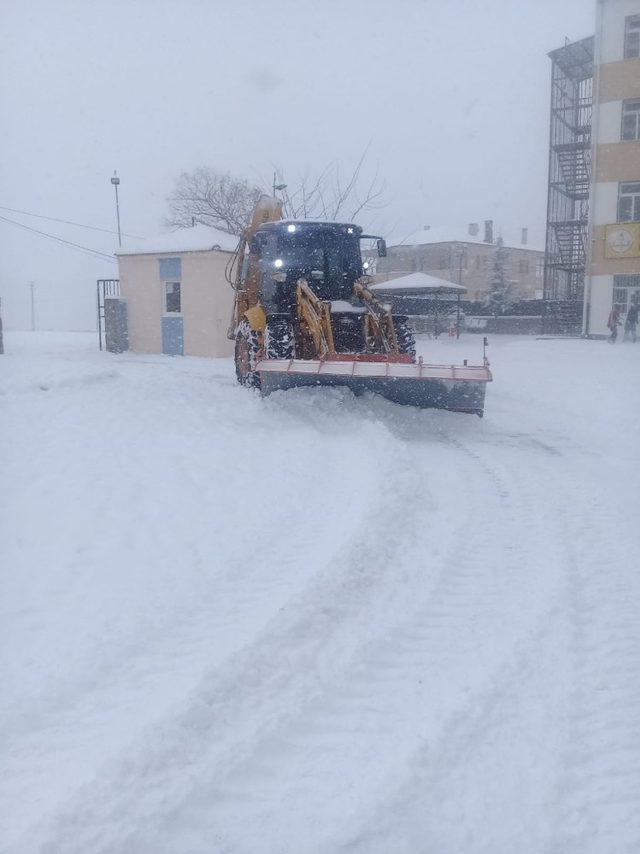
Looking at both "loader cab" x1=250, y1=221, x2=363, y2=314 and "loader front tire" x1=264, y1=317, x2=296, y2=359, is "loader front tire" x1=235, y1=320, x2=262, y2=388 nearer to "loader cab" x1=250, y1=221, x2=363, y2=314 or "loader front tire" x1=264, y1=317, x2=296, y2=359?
"loader front tire" x1=264, y1=317, x2=296, y2=359

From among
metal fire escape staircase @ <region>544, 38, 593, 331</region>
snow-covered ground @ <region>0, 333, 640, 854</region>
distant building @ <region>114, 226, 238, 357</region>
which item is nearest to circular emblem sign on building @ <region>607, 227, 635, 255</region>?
metal fire escape staircase @ <region>544, 38, 593, 331</region>

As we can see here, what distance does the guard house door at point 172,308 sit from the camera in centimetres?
1986

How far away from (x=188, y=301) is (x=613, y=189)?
13488 millimetres

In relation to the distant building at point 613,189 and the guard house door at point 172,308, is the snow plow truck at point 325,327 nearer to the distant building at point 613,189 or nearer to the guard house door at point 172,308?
the guard house door at point 172,308

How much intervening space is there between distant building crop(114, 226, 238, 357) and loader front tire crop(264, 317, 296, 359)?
9.68 m

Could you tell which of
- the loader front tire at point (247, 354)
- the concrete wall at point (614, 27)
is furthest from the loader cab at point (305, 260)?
the concrete wall at point (614, 27)

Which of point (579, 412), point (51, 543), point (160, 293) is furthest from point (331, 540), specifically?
point (160, 293)

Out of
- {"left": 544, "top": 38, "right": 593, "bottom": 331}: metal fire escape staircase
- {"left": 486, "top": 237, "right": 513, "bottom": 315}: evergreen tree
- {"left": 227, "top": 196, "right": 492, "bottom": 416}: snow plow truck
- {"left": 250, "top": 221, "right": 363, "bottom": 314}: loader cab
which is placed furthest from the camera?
{"left": 486, "top": 237, "right": 513, "bottom": 315}: evergreen tree

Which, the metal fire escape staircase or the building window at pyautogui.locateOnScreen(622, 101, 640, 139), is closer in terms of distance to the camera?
the building window at pyautogui.locateOnScreen(622, 101, 640, 139)

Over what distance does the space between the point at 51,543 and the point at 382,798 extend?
9.35ft

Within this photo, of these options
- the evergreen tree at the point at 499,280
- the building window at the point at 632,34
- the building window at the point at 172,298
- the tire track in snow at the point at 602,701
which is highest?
the building window at the point at 632,34

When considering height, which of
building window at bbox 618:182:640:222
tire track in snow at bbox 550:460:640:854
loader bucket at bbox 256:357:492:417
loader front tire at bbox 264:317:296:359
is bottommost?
tire track in snow at bbox 550:460:640:854

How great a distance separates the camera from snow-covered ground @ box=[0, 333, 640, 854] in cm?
241

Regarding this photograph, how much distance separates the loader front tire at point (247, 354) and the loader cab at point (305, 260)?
482 mm
